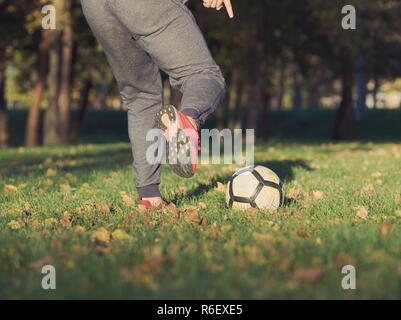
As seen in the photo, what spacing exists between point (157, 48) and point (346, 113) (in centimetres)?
2434

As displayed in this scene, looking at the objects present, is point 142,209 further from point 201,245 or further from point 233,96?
point 233,96

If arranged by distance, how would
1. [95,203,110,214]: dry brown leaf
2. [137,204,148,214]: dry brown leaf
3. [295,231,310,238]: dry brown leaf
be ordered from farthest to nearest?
[95,203,110,214]: dry brown leaf
[137,204,148,214]: dry brown leaf
[295,231,310,238]: dry brown leaf

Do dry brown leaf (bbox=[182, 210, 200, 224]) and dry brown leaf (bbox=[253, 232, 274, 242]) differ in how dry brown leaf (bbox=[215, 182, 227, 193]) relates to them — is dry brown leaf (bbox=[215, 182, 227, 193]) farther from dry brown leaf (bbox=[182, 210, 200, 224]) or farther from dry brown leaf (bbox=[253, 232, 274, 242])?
dry brown leaf (bbox=[253, 232, 274, 242])

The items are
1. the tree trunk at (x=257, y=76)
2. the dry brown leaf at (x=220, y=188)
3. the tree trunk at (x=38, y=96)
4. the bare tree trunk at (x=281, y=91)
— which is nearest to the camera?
→ the dry brown leaf at (x=220, y=188)

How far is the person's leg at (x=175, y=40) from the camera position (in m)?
4.12

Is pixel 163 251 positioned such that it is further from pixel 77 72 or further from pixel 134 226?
pixel 77 72

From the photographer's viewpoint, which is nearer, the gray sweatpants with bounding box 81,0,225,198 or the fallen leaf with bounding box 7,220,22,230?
the gray sweatpants with bounding box 81,0,225,198

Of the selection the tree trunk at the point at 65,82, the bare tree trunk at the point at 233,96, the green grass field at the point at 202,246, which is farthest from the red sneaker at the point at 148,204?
the bare tree trunk at the point at 233,96

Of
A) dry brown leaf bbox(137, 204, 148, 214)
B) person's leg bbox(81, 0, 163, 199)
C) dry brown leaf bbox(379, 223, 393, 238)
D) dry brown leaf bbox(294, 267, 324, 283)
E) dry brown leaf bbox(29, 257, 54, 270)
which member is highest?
person's leg bbox(81, 0, 163, 199)

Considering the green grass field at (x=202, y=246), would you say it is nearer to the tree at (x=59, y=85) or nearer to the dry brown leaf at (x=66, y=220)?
the dry brown leaf at (x=66, y=220)

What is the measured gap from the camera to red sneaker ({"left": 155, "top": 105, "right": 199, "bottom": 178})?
12.1ft

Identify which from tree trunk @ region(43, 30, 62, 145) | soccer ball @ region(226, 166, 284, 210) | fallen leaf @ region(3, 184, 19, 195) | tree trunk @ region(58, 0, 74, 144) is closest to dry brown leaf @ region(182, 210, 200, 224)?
soccer ball @ region(226, 166, 284, 210)

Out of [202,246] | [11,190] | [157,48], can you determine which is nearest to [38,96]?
[11,190]

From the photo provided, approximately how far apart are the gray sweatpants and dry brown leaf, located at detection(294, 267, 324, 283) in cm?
146
